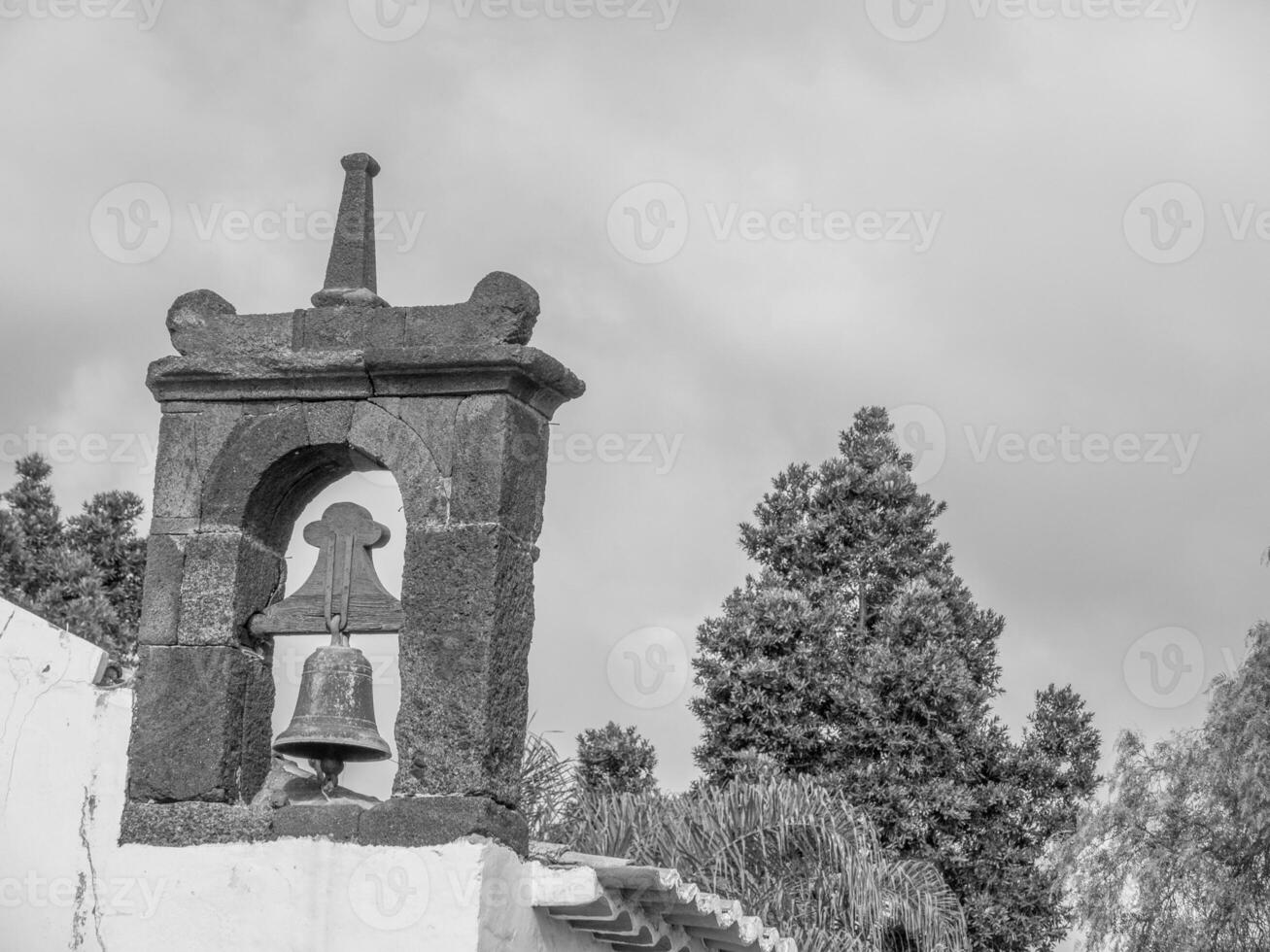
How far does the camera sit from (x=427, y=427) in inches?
229

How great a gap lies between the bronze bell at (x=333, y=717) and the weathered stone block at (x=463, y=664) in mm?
316

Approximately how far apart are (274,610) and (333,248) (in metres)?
1.42

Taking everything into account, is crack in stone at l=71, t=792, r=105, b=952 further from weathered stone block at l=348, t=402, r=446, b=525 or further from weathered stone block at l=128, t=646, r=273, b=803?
weathered stone block at l=348, t=402, r=446, b=525

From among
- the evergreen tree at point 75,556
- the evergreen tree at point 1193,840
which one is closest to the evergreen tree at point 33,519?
the evergreen tree at point 75,556

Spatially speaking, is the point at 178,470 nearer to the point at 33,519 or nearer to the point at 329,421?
the point at 329,421

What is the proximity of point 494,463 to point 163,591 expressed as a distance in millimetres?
1333

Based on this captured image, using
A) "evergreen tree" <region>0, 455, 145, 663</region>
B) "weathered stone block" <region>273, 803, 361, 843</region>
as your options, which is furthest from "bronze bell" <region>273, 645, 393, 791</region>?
"evergreen tree" <region>0, 455, 145, 663</region>

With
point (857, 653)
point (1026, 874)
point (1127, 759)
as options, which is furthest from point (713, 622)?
point (1127, 759)

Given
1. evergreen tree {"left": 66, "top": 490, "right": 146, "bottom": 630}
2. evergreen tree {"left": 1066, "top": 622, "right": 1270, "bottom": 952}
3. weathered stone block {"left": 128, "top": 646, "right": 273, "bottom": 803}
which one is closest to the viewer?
weathered stone block {"left": 128, "top": 646, "right": 273, "bottom": 803}

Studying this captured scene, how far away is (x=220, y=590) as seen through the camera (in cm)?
587

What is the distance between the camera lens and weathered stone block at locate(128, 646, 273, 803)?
18.6 ft

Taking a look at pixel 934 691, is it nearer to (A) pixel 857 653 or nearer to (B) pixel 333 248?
(A) pixel 857 653

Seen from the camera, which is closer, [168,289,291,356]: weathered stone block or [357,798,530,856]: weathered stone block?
[357,798,530,856]: weathered stone block

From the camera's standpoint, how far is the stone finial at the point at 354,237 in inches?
243
